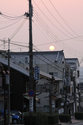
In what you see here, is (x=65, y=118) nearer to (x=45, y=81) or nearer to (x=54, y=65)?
(x=45, y=81)

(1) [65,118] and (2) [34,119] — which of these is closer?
(2) [34,119]

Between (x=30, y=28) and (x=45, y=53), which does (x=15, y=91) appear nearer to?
(x=30, y=28)

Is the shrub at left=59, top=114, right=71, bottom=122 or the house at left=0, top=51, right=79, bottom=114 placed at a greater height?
the house at left=0, top=51, right=79, bottom=114

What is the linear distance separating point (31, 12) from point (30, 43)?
320cm

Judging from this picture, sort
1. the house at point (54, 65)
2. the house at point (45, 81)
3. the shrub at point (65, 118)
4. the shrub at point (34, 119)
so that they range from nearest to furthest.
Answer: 1. the shrub at point (34, 119)
2. the shrub at point (65, 118)
3. the house at point (45, 81)
4. the house at point (54, 65)

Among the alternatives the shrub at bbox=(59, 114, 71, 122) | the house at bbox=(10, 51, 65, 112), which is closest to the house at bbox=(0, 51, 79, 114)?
the house at bbox=(10, 51, 65, 112)

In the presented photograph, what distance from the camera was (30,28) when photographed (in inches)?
850

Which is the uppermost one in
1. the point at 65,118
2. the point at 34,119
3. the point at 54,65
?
the point at 54,65

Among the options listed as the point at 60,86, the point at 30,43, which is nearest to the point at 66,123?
the point at 30,43

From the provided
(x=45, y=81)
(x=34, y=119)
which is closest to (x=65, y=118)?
(x=34, y=119)

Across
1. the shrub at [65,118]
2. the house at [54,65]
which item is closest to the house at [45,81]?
the house at [54,65]

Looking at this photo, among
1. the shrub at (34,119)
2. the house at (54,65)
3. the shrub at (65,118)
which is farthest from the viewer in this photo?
the house at (54,65)

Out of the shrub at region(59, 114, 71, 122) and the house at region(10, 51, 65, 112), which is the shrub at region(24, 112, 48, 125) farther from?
the house at region(10, 51, 65, 112)

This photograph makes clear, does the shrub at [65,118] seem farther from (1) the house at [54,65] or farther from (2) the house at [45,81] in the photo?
(1) the house at [54,65]
